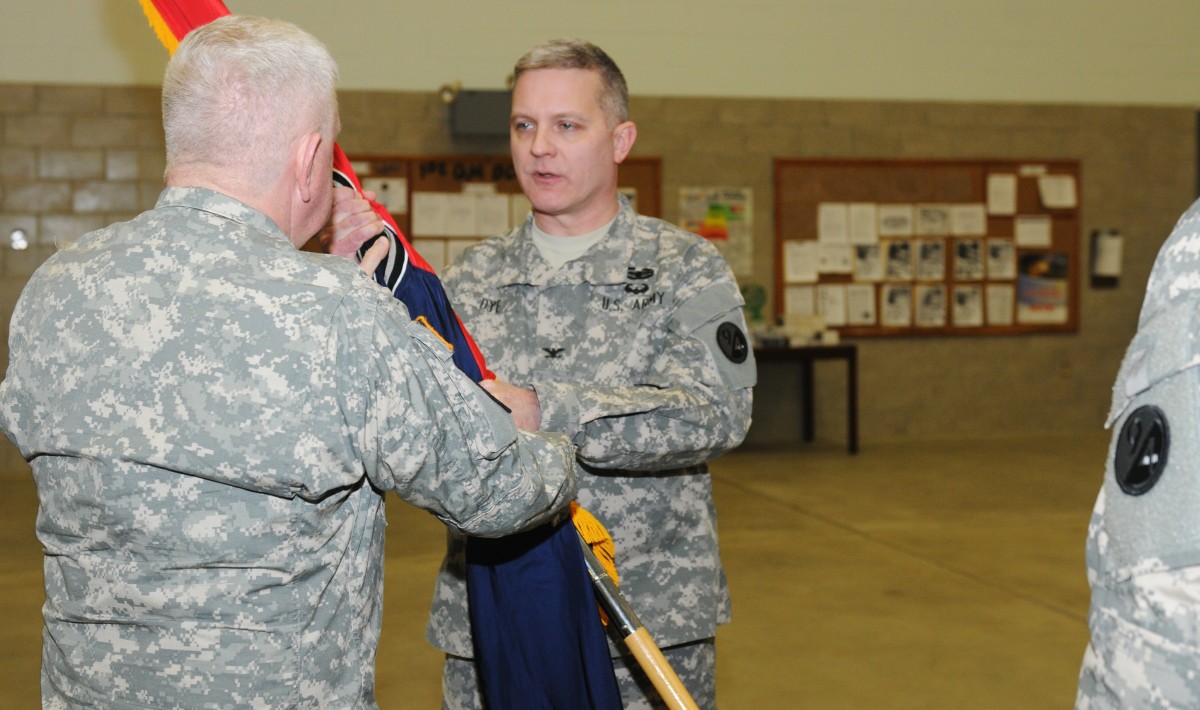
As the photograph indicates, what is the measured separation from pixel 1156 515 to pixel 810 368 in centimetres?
804

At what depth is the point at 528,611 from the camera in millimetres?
1897

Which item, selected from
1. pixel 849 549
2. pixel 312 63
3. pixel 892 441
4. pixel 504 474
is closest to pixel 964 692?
pixel 849 549

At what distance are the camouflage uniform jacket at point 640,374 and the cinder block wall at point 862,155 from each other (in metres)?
6.10

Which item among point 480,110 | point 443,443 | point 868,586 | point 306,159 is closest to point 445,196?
point 480,110

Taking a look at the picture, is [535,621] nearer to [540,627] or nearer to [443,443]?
[540,627]

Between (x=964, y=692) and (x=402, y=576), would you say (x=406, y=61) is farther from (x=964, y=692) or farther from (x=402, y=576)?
(x=964, y=692)

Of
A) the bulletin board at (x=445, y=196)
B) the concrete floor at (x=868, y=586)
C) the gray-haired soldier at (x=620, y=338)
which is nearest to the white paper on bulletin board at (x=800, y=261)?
the bulletin board at (x=445, y=196)

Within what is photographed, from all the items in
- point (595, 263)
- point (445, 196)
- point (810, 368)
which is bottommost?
point (810, 368)

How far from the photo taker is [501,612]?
6.30 feet

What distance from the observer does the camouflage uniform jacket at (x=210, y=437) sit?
1342 millimetres

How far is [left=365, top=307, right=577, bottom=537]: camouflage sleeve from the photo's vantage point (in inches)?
54.1

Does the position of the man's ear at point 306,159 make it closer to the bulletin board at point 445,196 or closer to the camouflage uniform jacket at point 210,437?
the camouflage uniform jacket at point 210,437

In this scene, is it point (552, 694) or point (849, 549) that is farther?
point (849, 549)

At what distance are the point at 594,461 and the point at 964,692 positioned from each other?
103 inches
